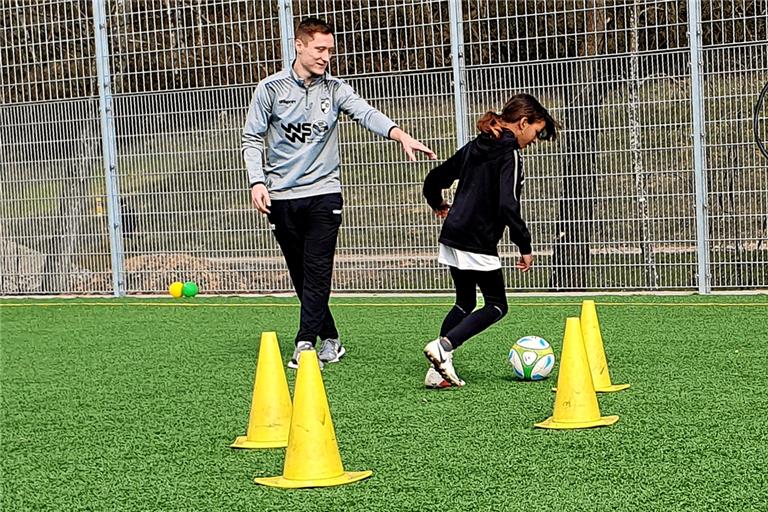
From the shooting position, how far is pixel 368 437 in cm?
553

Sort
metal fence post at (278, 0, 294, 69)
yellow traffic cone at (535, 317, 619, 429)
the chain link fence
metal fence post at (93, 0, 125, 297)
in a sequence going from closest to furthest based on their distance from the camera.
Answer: yellow traffic cone at (535, 317, 619, 429), the chain link fence, metal fence post at (278, 0, 294, 69), metal fence post at (93, 0, 125, 297)

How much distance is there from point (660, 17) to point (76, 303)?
658 cm

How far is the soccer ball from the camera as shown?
275 inches

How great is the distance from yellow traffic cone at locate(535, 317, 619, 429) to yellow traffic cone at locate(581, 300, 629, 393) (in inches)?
29.7

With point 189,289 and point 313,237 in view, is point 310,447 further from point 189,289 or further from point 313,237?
point 189,289

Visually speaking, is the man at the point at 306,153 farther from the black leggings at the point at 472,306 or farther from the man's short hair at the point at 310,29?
the black leggings at the point at 472,306

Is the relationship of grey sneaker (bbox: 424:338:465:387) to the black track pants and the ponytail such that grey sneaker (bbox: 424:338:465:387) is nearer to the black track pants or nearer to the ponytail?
the ponytail

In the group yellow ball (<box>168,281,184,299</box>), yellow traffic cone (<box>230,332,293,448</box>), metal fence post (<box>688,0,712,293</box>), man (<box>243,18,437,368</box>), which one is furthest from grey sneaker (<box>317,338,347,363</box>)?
yellow ball (<box>168,281,184,299</box>)

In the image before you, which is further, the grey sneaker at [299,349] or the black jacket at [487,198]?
the grey sneaker at [299,349]

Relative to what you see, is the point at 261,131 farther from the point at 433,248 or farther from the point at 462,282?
the point at 433,248

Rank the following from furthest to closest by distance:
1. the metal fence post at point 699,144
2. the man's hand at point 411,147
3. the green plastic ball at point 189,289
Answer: the green plastic ball at point 189,289 → the metal fence post at point 699,144 → the man's hand at point 411,147

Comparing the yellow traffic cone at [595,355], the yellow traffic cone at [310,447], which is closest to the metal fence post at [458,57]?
the yellow traffic cone at [595,355]

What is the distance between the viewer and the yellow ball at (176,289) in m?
13.7

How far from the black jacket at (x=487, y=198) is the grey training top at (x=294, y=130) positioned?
106 centimetres
